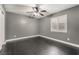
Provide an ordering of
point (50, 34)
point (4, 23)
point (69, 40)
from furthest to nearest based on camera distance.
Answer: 1. point (69, 40)
2. point (50, 34)
3. point (4, 23)

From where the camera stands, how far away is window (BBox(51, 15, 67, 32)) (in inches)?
108

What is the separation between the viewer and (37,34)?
233cm

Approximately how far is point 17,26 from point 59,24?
5.58ft

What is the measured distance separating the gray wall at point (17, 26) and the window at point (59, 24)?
0.87 metres

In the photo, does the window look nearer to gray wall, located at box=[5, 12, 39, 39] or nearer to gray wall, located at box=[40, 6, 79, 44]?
gray wall, located at box=[40, 6, 79, 44]

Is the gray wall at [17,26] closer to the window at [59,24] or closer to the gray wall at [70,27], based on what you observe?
the gray wall at [70,27]

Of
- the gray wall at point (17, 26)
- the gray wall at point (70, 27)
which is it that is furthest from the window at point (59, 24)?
the gray wall at point (17, 26)

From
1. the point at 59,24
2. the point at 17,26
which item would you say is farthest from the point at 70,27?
the point at 17,26

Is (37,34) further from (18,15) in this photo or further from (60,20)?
(60,20)

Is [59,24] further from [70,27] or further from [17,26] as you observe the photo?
[17,26]

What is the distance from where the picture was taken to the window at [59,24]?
2.75 m

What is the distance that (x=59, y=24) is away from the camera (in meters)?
2.74
